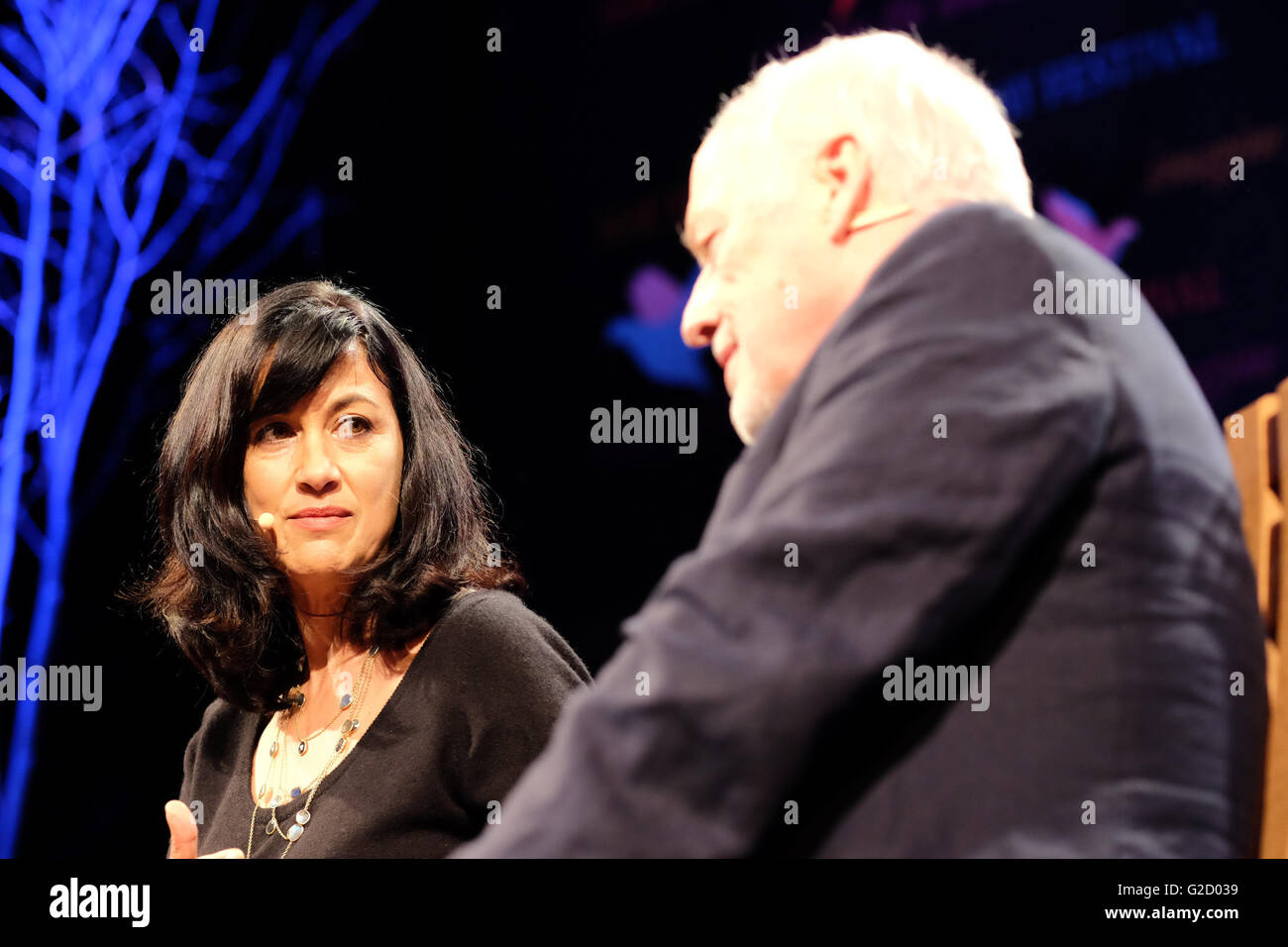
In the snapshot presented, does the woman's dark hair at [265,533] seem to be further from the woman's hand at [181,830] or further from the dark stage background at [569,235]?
the dark stage background at [569,235]

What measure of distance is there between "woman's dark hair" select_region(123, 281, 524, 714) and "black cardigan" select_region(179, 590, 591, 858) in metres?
0.10

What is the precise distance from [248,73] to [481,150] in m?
0.93

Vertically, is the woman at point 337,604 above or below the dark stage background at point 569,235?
below

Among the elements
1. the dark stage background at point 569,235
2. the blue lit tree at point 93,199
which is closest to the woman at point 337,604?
the dark stage background at point 569,235

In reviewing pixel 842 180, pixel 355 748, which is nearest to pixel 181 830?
pixel 355 748

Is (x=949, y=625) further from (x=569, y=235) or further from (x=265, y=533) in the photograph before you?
(x=569, y=235)

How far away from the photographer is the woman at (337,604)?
1.75 m

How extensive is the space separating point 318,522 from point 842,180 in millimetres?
1144

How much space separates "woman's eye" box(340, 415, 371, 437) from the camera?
6.43 ft

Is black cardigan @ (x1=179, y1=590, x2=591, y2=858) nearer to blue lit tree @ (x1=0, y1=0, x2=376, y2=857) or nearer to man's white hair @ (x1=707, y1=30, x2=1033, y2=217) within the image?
man's white hair @ (x1=707, y1=30, x2=1033, y2=217)

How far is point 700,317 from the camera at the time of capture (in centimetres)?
118

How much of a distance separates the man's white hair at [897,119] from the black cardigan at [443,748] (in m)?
0.94

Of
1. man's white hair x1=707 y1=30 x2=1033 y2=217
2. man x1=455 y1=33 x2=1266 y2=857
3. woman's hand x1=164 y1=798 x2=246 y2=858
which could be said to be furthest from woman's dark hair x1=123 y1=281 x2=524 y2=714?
man x1=455 y1=33 x2=1266 y2=857

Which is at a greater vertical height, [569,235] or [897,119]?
[569,235]
